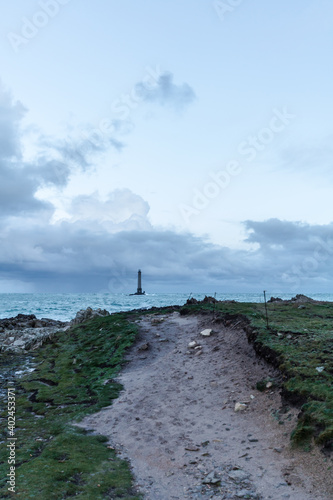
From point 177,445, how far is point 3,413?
26.8 feet

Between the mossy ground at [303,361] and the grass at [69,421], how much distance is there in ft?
17.9

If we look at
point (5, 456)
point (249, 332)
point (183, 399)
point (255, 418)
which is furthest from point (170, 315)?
point (5, 456)

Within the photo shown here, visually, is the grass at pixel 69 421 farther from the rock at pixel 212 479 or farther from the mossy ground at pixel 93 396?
the rock at pixel 212 479

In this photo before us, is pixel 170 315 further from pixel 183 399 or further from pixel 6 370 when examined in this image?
pixel 183 399

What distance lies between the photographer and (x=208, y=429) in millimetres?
12094

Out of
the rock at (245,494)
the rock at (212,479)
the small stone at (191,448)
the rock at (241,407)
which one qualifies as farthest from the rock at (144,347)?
the rock at (245,494)

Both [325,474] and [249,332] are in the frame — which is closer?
[325,474]

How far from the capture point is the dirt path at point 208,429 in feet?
28.5

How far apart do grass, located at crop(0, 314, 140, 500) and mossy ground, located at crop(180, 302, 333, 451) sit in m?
5.47

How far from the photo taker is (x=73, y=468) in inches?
379

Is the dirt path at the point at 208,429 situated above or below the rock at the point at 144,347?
below

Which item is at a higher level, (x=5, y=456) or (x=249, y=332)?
(x=249, y=332)

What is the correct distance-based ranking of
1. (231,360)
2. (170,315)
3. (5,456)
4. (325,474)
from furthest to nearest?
1. (170,315)
2. (231,360)
3. (5,456)
4. (325,474)

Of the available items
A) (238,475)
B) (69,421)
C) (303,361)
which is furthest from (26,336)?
(238,475)
